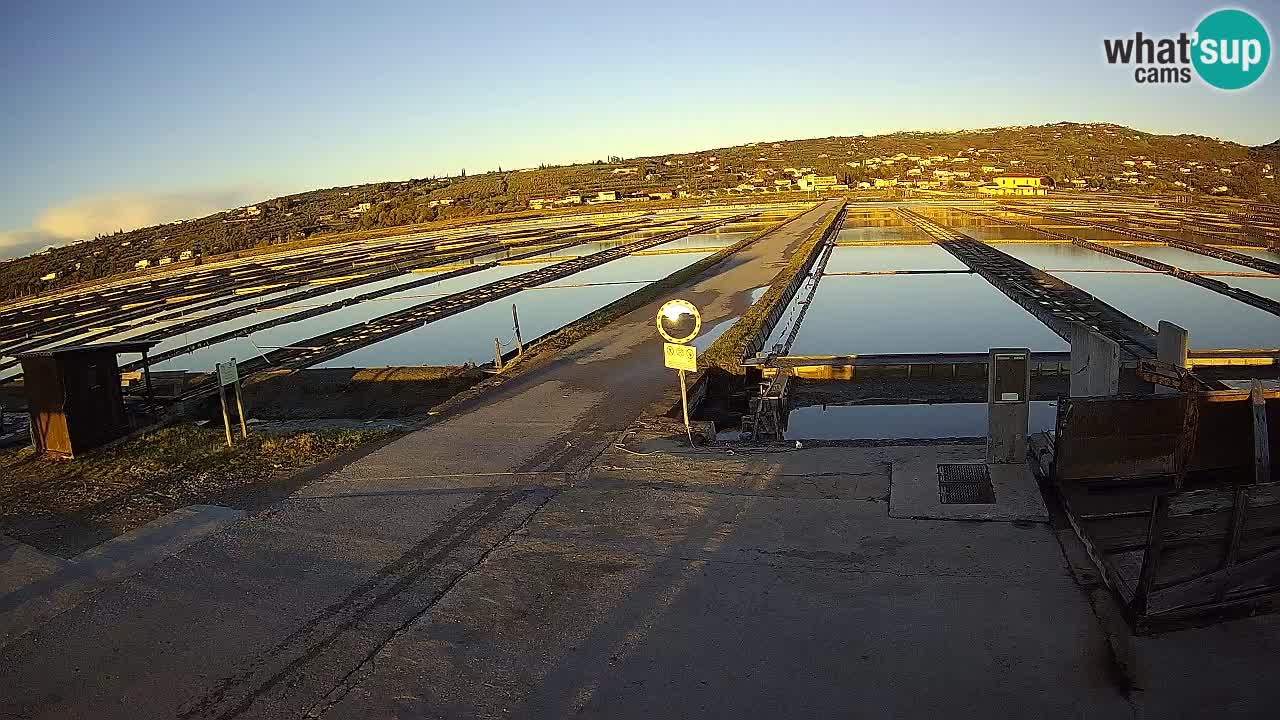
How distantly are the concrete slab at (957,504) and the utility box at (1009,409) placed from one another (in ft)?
0.35

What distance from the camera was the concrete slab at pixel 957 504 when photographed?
514cm

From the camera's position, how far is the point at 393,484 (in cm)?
648

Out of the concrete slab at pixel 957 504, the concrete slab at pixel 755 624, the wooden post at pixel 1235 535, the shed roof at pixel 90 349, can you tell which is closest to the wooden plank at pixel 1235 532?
the wooden post at pixel 1235 535

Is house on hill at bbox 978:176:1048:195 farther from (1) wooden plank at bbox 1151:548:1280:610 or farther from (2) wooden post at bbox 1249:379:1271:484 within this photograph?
(1) wooden plank at bbox 1151:548:1280:610

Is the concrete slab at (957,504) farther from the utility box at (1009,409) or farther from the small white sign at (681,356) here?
the small white sign at (681,356)

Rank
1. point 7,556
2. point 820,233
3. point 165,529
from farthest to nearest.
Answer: point 820,233, point 165,529, point 7,556

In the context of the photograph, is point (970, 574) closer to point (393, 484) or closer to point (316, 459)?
point (393, 484)

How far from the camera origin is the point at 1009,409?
5762 mm

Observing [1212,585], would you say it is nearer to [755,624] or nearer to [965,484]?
[965,484]

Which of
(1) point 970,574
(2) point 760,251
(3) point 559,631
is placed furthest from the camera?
(2) point 760,251

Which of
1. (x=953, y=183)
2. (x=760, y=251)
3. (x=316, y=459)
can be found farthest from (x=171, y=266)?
(x=953, y=183)

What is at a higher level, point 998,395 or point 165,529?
point 998,395

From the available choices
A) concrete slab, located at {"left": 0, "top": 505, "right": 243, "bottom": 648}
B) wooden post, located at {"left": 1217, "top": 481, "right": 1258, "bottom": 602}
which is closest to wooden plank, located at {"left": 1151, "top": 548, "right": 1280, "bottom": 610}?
wooden post, located at {"left": 1217, "top": 481, "right": 1258, "bottom": 602}

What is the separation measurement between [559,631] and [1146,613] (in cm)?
259
